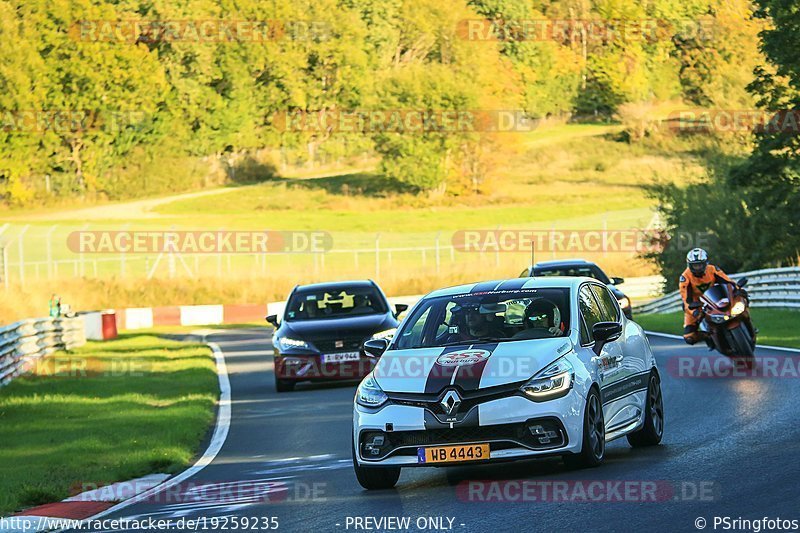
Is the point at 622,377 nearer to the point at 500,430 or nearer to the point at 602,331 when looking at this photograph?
the point at 602,331

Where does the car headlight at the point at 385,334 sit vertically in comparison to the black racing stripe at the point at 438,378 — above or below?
below

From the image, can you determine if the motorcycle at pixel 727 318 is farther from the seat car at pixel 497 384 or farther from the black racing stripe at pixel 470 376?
the black racing stripe at pixel 470 376

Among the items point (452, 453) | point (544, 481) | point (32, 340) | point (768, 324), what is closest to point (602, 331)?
point (544, 481)

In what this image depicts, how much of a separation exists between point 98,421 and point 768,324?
14812mm

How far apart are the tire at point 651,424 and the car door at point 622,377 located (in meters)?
0.13

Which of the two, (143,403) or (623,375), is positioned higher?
(623,375)

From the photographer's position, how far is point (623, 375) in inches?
460

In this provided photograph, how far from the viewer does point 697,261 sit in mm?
18891

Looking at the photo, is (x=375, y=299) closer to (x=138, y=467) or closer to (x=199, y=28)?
(x=138, y=467)

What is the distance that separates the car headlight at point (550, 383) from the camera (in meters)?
10.2

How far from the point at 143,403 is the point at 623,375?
11.5 m

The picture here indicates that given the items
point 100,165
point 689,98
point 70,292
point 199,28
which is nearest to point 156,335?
point 70,292

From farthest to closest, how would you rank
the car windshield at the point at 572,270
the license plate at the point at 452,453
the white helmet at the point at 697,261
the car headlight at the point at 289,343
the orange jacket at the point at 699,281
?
the car windshield at the point at 572,270
the car headlight at the point at 289,343
the orange jacket at the point at 699,281
the white helmet at the point at 697,261
the license plate at the point at 452,453

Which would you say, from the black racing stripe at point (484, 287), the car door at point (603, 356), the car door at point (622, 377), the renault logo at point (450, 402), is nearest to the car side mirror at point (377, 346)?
the black racing stripe at point (484, 287)
